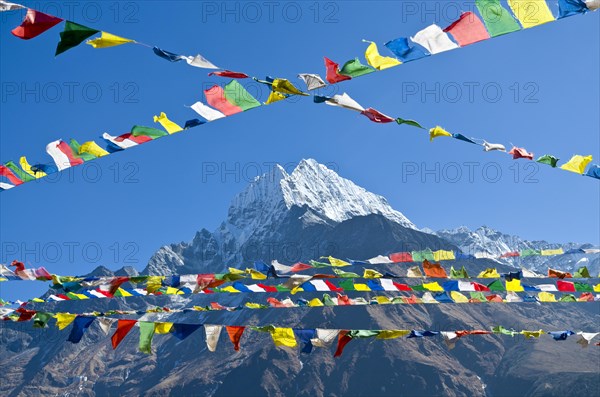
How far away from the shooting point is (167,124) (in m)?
13.0

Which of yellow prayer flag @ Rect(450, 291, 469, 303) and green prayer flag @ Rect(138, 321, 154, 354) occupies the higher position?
green prayer flag @ Rect(138, 321, 154, 354)

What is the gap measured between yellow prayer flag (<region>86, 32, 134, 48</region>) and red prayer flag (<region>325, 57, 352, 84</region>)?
346 cm

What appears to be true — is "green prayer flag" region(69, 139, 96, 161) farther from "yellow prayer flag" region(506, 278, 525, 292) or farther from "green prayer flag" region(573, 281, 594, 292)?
"green prayer flag" region(573, 281, 594, 292)

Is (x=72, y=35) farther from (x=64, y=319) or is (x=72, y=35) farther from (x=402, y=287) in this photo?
(x=402, y=287)

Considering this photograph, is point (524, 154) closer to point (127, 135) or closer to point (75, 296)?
point (127, 135)

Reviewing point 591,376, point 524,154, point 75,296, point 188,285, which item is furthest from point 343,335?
point 591,376

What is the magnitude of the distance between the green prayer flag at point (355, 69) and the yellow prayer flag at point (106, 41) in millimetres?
3745

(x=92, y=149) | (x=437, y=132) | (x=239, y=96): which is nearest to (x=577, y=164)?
(x=437, y=132)

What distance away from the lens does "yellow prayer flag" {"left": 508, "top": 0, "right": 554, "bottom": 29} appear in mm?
10039

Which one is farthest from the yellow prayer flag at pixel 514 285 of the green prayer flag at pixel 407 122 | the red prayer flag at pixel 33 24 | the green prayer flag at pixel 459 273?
the red prayer flag at pixel 33 24

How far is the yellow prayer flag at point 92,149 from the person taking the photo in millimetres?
13750

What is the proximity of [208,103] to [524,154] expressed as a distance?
288 inches

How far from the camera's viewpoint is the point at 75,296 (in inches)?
978

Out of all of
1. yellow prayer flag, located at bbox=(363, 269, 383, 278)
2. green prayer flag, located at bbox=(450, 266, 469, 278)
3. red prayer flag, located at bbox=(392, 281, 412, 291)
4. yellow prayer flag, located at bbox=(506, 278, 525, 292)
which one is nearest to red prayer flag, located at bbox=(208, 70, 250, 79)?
yellow prayer flag, located at bbox=(363, 269, 383, 278)
